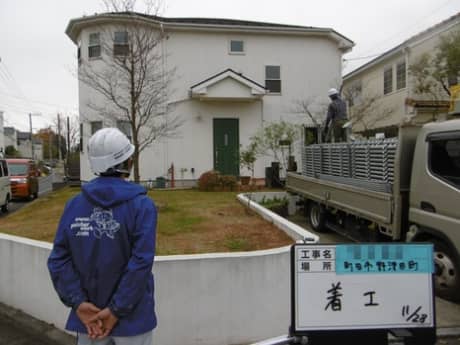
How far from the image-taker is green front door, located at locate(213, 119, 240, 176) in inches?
691

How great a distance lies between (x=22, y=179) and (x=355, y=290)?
16681 millimetres

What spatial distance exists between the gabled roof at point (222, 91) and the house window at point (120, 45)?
4525mm

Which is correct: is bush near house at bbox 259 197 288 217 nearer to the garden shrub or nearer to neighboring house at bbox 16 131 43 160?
the garden shrub

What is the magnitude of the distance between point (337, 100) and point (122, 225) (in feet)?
26.8

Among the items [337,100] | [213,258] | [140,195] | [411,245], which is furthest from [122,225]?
[337,100]

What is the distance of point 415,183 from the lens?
19.3ft

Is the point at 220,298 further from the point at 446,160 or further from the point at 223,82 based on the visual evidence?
the point at 223,82

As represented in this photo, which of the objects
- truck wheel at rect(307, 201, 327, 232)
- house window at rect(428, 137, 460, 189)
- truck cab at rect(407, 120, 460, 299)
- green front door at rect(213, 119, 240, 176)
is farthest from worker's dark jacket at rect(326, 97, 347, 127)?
green front door at rect(213, 119, 240, 176)

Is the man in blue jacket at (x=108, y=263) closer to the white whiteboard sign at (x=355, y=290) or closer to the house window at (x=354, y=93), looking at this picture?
the white whiteboard sign at (x=355, y=290)

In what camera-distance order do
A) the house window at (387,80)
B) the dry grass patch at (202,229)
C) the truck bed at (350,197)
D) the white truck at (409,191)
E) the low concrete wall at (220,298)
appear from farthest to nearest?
the house window at (387,80), the truck bed at (350,197), the dry grass patch at (202,229), the white truck at (409,191), the low concrete wall at (220,298)

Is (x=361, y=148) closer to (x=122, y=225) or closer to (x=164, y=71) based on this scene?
(x=122, y=225)

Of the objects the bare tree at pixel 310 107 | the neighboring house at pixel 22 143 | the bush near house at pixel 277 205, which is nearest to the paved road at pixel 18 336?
the bush near house at pixel 277 205

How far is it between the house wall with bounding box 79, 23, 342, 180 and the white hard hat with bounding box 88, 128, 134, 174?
14.6 m

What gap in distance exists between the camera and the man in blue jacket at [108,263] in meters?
2.14
